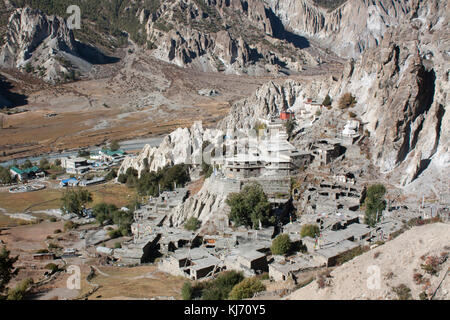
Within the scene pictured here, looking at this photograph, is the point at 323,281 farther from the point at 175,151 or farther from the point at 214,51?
the point at 214,51

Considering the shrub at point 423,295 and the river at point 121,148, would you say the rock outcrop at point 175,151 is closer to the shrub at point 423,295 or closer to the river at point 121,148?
the river at point 121,148

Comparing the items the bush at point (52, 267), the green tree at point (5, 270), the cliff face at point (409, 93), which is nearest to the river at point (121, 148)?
the cliff face at point (409, 93)

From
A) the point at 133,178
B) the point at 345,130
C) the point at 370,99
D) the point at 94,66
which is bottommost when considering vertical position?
the point at 133,178

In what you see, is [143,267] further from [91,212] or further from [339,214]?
[91,212]

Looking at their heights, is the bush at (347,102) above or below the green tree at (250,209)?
above

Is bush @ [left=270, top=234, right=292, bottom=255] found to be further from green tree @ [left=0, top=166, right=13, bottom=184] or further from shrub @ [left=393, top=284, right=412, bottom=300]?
green tree @ [left=0, top=166, right=13, bottom=184]
